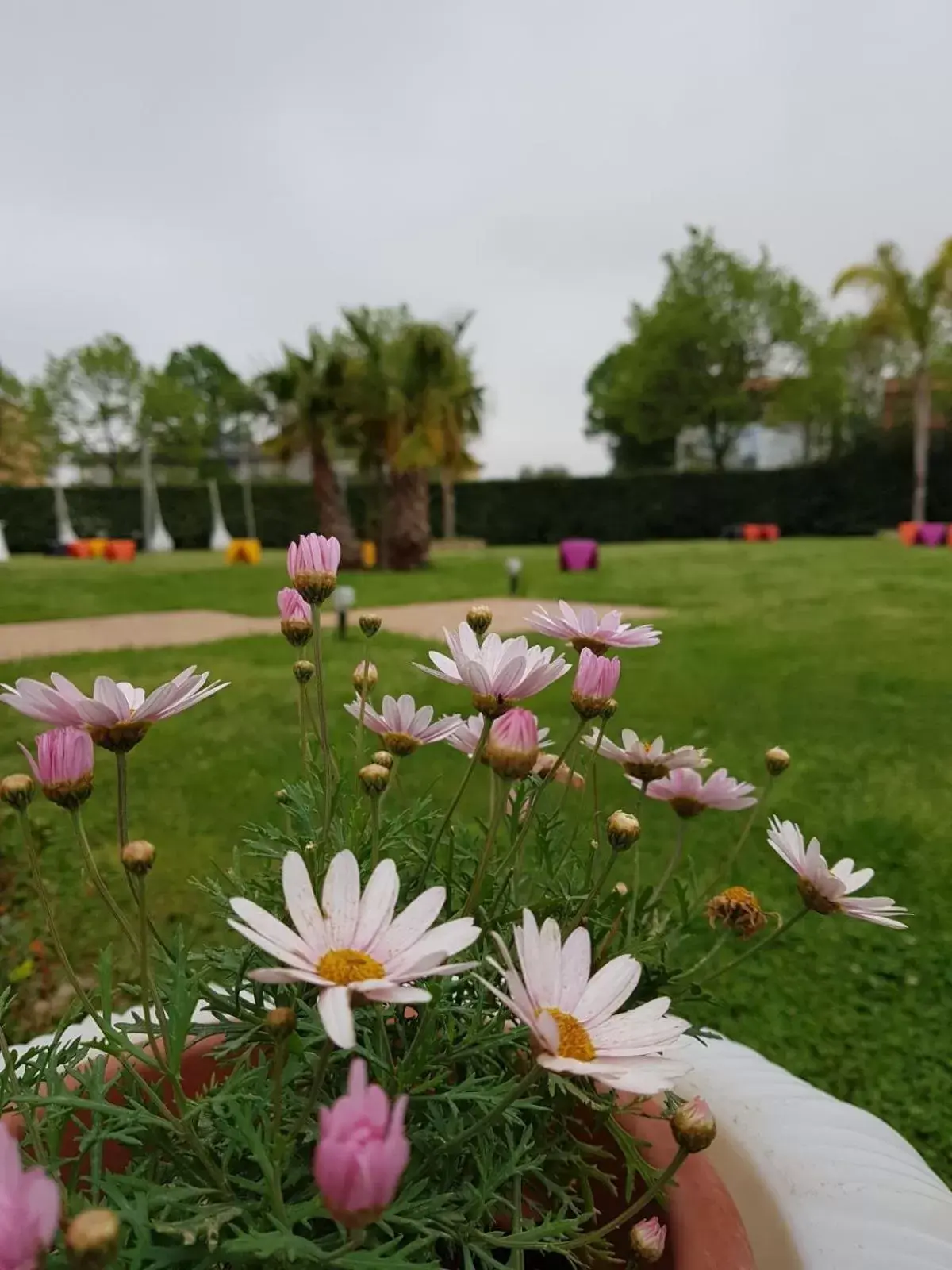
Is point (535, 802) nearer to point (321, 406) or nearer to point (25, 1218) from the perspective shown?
point (25, 1218)

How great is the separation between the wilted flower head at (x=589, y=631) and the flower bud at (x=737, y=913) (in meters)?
0.21

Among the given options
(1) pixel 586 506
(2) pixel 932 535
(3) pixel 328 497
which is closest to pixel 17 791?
(3) pixel 328 497

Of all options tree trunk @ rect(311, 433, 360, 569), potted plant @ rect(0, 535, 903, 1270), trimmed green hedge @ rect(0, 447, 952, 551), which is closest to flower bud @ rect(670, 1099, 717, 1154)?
potted plant @ rect(0, 535, 903, 1270)

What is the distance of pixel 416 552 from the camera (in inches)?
467

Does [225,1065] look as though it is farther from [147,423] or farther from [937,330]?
[147,423]

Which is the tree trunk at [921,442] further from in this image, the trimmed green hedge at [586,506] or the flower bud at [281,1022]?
the flower bud at [281,1022]

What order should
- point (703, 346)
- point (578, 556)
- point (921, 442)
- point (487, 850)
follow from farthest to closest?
point (703, 346) → point (921, 442) → point (578, 556) → point (487, 850)

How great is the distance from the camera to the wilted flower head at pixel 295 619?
0.69 m

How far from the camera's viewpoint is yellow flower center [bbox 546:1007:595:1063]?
18.5 inches

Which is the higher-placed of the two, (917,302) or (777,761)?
(917,302)

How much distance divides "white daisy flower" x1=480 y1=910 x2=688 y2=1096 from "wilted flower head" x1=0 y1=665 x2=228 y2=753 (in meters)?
0.25

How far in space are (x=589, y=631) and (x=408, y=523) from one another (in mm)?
11252

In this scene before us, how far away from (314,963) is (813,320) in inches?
1259

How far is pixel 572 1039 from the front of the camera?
481 millimetres
